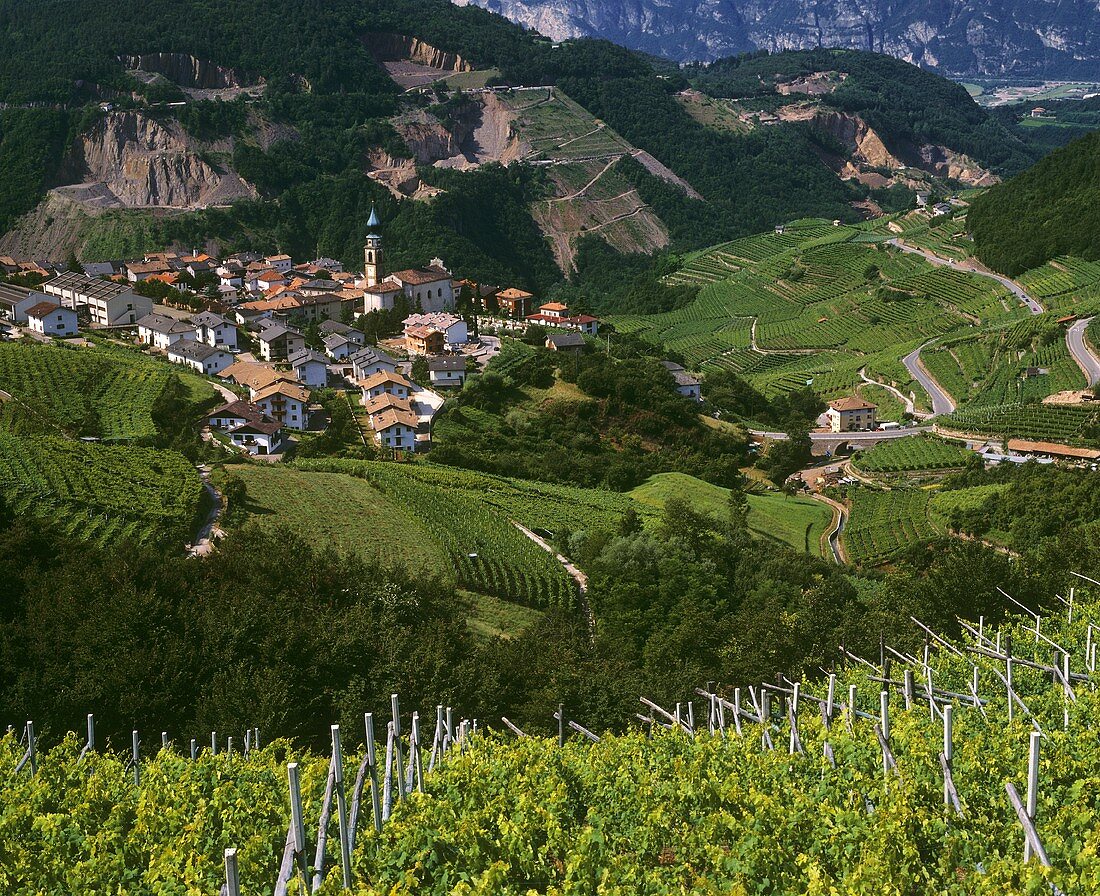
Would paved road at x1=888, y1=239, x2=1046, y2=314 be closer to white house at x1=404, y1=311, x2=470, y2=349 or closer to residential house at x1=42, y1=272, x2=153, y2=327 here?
white house at x1=404, y1=311, x2=470, y2=349

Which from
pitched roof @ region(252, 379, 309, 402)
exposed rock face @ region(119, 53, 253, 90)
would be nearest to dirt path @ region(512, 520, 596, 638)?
pitched roof @ region(252, 379, 309, 402)

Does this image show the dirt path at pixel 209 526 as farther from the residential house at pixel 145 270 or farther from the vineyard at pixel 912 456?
the residential house at pixel 145 270

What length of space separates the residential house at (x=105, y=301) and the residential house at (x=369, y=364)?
13.1 m

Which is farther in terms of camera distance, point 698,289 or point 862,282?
point 698,289

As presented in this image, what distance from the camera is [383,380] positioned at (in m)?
56.1

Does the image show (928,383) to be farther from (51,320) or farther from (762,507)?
(51,320)

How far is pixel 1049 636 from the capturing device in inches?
902

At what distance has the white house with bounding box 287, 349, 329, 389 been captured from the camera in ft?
192

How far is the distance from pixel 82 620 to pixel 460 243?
96.9 m

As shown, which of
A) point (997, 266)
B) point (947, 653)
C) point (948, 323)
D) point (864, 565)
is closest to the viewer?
point (947, 653)

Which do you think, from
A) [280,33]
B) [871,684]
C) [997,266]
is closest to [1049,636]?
[871,684]

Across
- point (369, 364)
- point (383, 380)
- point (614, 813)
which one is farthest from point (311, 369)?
point (614, 813)

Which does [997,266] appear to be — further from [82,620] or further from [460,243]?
[82,620]

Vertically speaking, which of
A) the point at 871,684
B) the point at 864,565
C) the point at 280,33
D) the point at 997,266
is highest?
the point at 280,33
